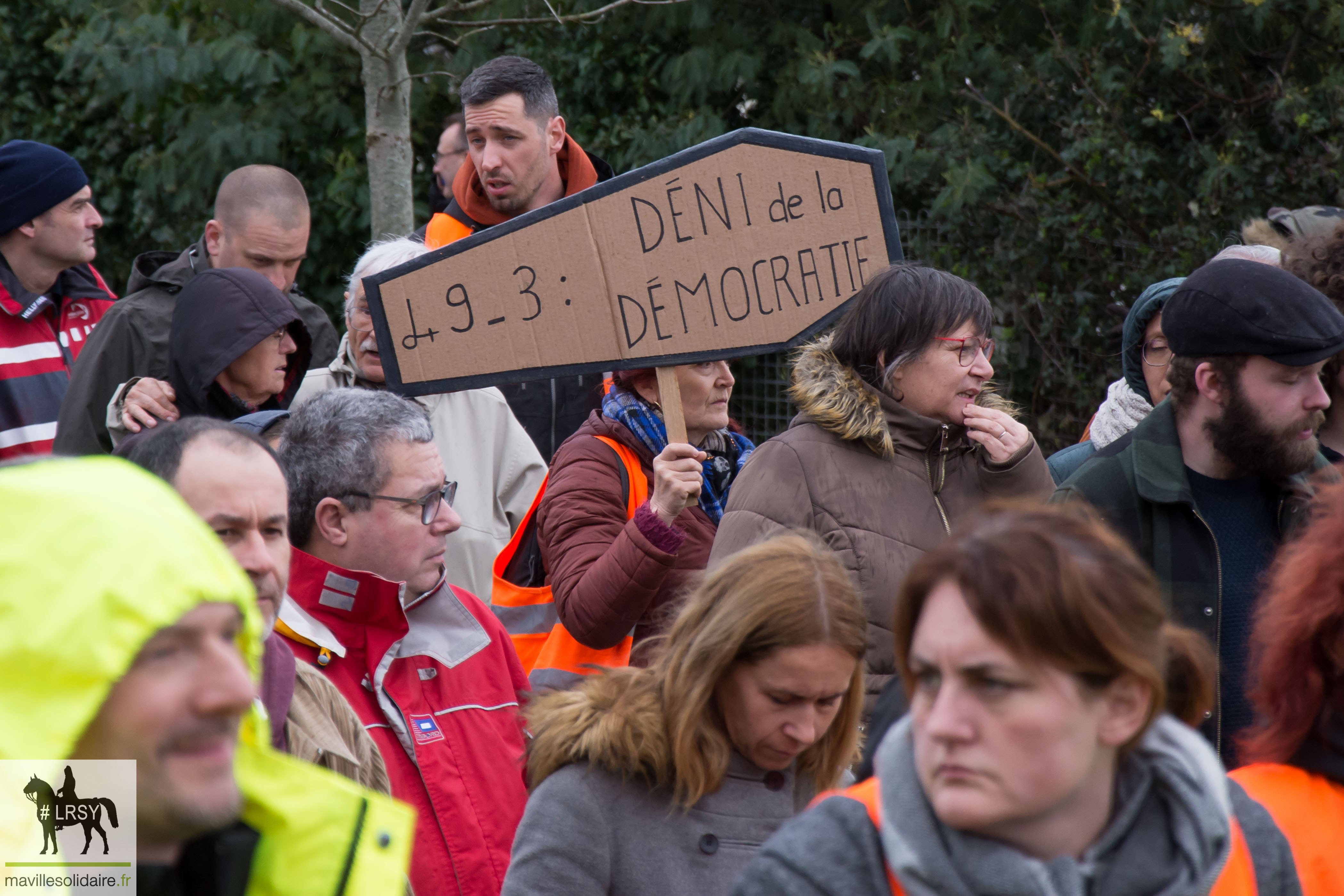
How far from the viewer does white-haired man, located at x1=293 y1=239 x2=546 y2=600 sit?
415 cm

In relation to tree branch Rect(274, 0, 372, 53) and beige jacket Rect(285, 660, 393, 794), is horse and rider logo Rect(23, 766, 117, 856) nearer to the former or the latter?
beige jacket Rect(285, 660, 393, 794)

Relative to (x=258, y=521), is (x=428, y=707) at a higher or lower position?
lower

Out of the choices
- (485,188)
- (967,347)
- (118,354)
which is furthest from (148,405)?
(967,347)

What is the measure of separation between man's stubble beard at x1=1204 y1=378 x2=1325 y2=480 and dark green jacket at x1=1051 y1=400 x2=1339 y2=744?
0.06 metres

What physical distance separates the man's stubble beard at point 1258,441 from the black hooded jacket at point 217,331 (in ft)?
7.74

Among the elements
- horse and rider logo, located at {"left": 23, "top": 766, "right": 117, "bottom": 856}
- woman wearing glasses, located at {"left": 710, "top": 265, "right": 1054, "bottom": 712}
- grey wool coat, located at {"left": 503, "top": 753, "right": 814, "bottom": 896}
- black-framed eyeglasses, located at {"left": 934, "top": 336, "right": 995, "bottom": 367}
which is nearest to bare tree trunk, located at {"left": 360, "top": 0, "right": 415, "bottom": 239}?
woman wearing glasses, located at {"left": 710, "top": 265, "right": 1054, "bottom": 712}

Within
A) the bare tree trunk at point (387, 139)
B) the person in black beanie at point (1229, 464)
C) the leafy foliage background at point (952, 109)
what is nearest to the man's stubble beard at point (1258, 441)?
the person in black beanie at point (1229, 464)

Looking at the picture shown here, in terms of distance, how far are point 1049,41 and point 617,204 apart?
4916 millimetres

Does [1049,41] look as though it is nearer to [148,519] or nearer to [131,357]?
[131,357]

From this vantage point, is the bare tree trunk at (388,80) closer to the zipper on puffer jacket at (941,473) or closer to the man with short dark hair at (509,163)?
the man with short dark hair at (509,163)

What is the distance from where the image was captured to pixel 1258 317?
3.11 metres

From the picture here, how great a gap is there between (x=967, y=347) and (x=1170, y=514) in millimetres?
623

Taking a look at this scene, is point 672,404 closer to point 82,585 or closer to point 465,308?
point 465,308

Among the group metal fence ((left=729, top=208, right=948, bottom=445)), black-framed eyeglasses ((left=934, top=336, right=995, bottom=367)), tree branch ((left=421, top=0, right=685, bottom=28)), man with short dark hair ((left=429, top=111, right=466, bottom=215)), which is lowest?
metal fence ((left=729, top=208, right=948, bottom=445))
